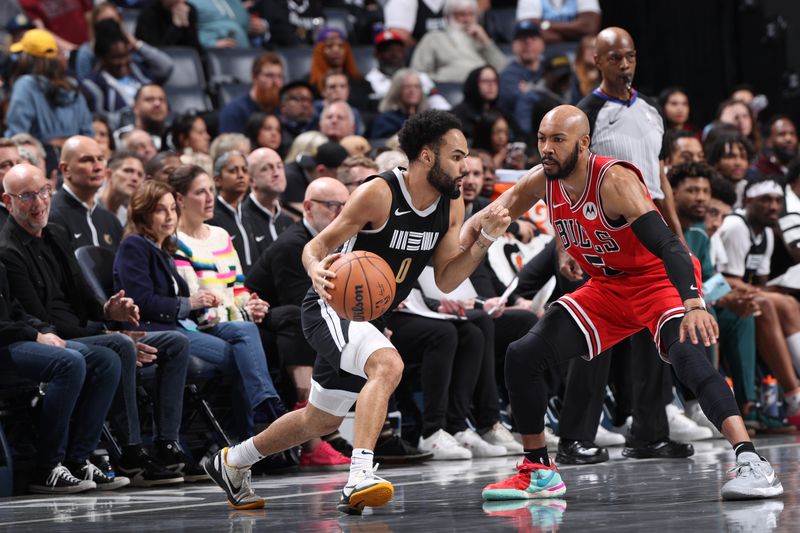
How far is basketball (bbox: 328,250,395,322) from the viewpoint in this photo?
5.02 metres

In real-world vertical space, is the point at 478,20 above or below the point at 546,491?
above

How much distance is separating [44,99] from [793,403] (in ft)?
20.1

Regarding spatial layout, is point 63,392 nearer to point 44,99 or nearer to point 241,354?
point 241,354

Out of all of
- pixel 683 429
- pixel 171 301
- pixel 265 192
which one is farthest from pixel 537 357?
pixel 265 192

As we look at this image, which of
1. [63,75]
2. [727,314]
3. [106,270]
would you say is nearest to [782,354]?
[727,314]

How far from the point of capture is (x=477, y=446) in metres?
7.95

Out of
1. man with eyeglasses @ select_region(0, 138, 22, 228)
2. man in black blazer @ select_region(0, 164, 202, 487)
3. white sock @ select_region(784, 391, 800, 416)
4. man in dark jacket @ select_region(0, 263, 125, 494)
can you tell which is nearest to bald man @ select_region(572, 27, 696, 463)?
man in black blazer @ select_region(0, 164, 202, 487)

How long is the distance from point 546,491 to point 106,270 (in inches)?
129

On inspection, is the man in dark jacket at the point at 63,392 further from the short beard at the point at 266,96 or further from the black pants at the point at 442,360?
the short beard at the point at 266,96

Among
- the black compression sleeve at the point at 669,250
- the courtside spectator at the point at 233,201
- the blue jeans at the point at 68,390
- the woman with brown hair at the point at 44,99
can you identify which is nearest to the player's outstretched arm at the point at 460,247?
the black compression sleeve at the point at 669,250

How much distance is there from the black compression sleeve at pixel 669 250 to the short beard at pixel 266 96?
646 centimetres

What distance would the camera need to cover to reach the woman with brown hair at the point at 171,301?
7.20 meters

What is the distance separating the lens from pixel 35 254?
700 centimetres

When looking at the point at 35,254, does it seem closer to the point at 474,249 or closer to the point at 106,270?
the point at 106,270
